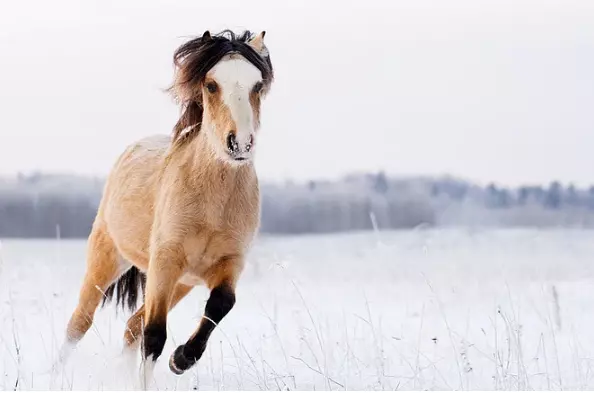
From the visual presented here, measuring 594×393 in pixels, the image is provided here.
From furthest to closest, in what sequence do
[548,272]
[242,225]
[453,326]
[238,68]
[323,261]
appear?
[323,261] < [548,272] < [453,326] < [242,225] < [238,68]

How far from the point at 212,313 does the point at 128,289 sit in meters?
2.12

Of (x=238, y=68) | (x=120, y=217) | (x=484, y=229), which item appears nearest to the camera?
(x=238, y=68)

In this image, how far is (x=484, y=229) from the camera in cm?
2358

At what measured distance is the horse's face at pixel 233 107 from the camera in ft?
13.9

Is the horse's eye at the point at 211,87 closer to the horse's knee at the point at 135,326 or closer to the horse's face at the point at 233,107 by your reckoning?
the horse's face at the point at 233,107

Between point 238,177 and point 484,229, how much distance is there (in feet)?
64.9

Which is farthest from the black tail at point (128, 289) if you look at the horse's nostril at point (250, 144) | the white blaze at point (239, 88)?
the horse's nostril at point (250, 144)

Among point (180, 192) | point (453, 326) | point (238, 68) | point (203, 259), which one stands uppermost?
point (238, 68)

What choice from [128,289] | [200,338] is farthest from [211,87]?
[128,289]

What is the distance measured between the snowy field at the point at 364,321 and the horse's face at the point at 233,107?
1109mm

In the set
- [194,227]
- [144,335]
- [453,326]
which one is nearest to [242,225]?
[194,227]

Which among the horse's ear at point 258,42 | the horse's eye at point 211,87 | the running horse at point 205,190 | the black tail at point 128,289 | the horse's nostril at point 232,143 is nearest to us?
the horse's nostril at point 232,143

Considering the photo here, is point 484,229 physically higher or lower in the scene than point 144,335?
lower

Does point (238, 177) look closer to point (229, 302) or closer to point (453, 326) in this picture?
point (229, 302)
